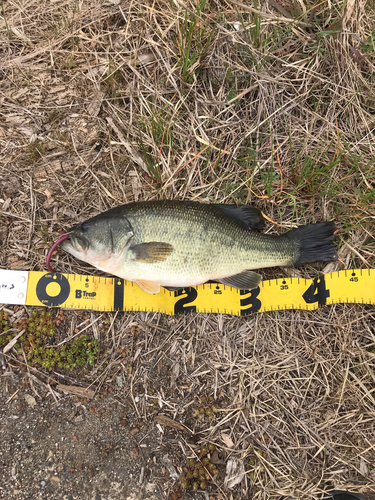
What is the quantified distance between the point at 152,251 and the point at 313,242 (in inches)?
73.0

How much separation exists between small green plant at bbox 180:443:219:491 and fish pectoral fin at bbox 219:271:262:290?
5.87 feet

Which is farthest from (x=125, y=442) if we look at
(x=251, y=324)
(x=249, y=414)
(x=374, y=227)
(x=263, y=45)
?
(x=263, y=45)

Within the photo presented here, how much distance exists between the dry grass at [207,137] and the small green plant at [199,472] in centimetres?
62

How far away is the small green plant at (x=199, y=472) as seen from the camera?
3170mm

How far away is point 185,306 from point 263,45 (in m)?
3.25

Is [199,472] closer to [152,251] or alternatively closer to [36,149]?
[152,251]

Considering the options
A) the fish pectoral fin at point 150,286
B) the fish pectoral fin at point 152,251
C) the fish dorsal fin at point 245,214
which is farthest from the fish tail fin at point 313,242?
the fish pectoral fin at point 150,286

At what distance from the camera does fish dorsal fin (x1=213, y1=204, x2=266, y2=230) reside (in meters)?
3.53

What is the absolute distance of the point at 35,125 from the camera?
381 cm

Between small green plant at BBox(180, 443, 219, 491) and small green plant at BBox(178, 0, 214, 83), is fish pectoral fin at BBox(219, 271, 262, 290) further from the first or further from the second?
small green plant at BBox(178, 0, 214, 83)

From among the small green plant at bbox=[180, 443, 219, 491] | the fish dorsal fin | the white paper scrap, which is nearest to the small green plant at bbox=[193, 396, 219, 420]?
the small green plant at bbox=[180, 443, 219, 491]

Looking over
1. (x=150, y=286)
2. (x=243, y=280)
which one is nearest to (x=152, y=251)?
(x=150, y=286)

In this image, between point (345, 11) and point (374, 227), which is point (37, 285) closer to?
point (374, 227)

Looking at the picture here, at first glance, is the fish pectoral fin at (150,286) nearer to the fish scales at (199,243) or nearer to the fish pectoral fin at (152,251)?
the fish scales at (199,243)
